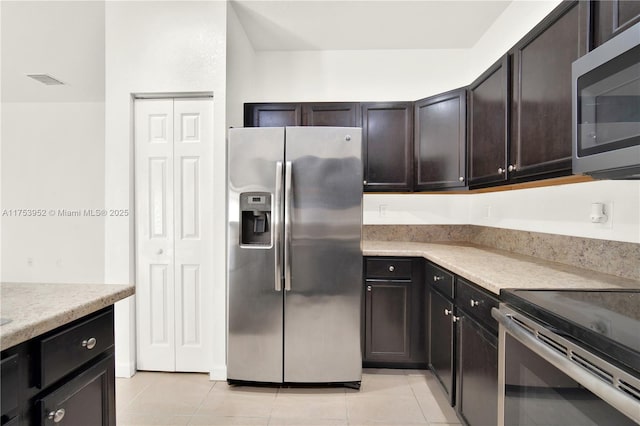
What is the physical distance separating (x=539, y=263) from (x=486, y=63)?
6.12 feet

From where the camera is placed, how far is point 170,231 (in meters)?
2.38

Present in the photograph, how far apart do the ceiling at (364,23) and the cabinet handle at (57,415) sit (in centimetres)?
259

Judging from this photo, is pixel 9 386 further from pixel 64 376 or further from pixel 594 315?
pixel 594 315

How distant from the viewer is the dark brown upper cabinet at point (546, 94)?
1.26 m

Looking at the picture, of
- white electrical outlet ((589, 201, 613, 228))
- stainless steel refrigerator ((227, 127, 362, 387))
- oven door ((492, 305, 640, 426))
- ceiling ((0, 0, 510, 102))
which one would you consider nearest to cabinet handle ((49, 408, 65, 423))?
stainless steel refrigerator ((227, 127, 362, 387))

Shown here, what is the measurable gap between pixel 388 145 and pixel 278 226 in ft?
4.18

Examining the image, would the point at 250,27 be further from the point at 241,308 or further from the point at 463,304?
the point at 463,304

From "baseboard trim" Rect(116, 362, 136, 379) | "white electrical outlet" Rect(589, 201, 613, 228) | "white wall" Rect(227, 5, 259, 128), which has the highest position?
"white wall" Rect(227, 5, 259, 128)

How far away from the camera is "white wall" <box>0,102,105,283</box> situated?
4.14 metres

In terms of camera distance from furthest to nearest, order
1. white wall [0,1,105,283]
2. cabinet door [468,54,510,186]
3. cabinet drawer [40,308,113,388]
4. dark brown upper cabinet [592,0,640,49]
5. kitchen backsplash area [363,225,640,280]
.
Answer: white wall [0,1,105,283] → cabinet door [468,54,510,186] → kitchen backsplash area [363,225,640,280] → dark brown upper cabinet [592,0,640,49] → cabinet drawer [40,308,113,388]

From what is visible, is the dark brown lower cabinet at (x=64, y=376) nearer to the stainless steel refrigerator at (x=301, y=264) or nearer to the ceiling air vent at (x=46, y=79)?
the stainless steel refrigerator at (x=301, y=264)

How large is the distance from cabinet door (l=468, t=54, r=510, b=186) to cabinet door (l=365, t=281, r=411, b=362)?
3.25 feet

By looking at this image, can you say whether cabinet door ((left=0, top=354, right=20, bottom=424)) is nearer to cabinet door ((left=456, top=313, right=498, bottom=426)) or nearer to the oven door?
the oven door

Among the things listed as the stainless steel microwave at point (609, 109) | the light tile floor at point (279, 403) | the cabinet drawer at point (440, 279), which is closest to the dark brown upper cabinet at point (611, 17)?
the stainless steel microwave at point (609, 109)
